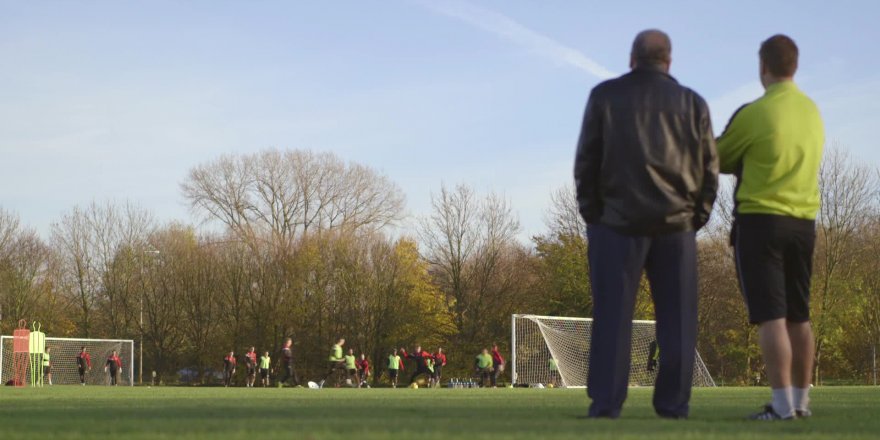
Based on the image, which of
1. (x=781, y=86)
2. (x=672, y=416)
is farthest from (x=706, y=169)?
(x=672, y=416)

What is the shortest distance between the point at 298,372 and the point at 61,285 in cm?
1479

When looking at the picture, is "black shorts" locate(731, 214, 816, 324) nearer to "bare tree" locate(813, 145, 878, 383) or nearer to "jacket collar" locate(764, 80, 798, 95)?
"jacket collar" locate(764, 80, 798, 95)

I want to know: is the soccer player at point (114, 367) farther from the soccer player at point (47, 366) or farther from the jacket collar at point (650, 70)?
the jacket collar at point (650, 70)

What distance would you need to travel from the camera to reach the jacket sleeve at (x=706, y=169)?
247 inches

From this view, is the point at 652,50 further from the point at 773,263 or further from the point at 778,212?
the point at 773,263

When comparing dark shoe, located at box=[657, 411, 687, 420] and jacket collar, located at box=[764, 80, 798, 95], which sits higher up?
jacket collar, located at box=[764, 80, 798, 95]

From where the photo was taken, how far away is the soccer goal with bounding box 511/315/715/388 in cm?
3716

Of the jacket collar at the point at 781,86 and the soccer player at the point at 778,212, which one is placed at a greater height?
the jacket collar at the point at 781,86

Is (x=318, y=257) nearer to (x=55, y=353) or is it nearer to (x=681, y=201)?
(x=55, y=353)

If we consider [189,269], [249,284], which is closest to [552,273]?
[249,284]

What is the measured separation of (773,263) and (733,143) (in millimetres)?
767

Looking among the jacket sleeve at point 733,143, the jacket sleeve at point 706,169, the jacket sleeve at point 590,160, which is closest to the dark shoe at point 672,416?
the jacket sleeve at point 706,169

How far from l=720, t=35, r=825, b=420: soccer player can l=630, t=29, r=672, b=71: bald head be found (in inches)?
31.6

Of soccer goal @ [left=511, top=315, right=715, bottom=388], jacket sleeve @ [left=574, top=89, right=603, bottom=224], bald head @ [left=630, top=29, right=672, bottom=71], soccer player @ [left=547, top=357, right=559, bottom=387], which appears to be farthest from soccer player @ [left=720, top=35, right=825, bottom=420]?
soccer player @ [left=547, top=357, right=559, bottom=387]
